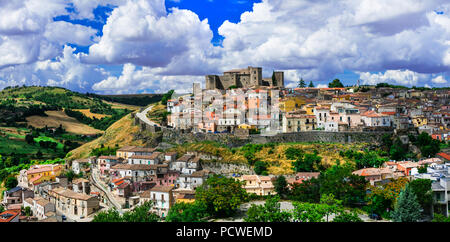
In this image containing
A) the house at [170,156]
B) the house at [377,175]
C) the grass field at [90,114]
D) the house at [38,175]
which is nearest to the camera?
the house at [377,175]

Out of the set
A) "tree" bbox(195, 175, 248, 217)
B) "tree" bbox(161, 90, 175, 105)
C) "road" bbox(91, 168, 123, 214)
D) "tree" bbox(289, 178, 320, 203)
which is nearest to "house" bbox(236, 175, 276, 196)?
"tree" bbox(289, 178, 320, 203)

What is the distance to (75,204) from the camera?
33.9 metres

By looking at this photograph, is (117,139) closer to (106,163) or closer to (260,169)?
(106,163)

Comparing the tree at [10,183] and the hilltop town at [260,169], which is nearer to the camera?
the hilltop town at [260,169]

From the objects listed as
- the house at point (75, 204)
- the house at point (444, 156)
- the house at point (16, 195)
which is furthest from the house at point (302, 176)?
the house at point (16, 195)

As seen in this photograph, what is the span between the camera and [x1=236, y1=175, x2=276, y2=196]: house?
3338 centimetres

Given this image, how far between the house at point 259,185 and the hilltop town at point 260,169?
92mm

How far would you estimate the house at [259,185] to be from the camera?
3338cm

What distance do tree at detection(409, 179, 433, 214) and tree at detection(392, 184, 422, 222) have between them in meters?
0.90

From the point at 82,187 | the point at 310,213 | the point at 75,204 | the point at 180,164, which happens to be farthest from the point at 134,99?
the point at 310,213

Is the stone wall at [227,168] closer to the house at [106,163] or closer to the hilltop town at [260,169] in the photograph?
the hilltop town at [260,169]
